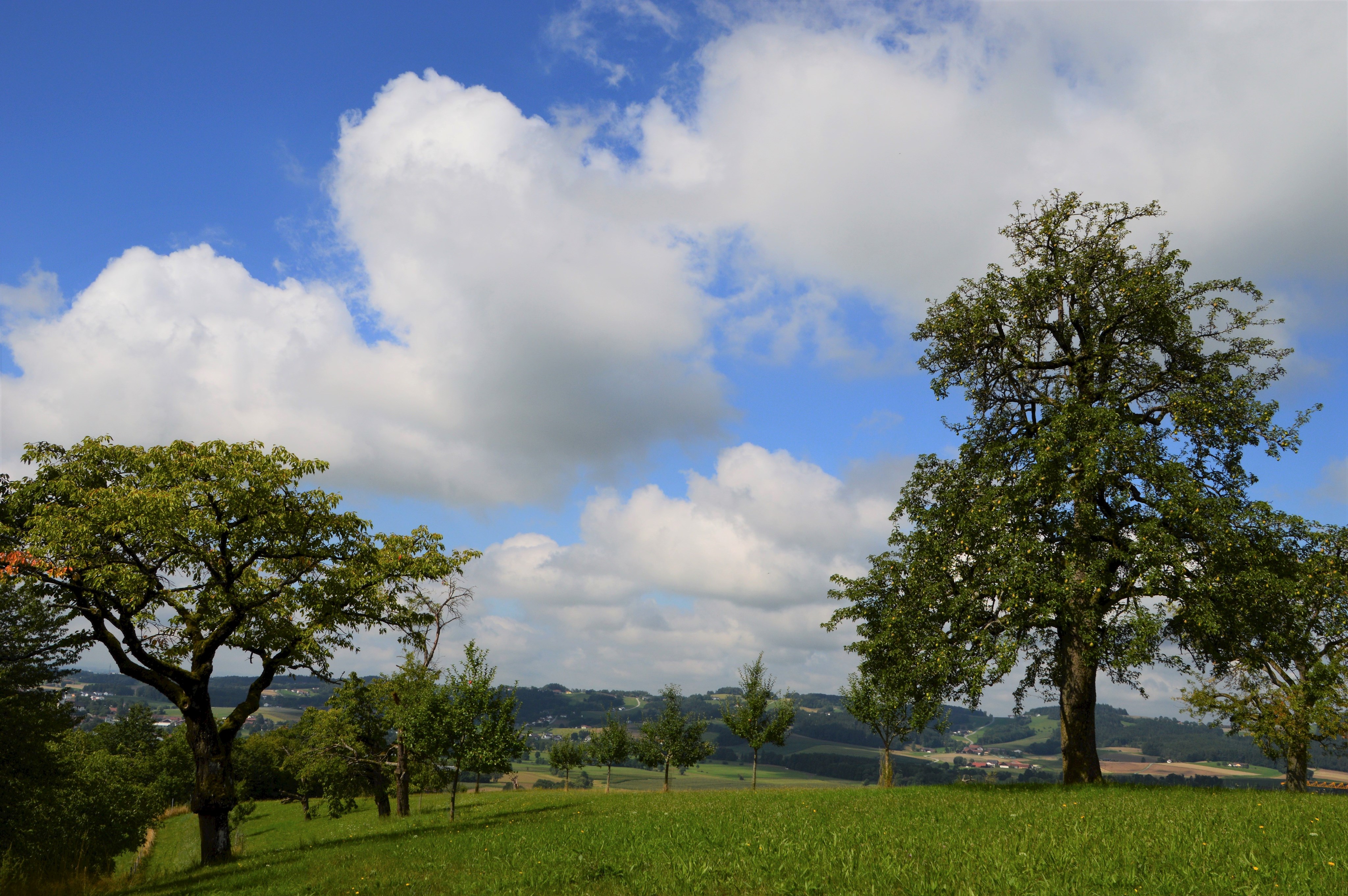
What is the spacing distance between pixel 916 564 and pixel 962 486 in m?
3.53

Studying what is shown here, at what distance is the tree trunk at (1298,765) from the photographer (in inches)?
1155

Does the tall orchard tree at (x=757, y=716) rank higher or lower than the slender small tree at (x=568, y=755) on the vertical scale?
higher

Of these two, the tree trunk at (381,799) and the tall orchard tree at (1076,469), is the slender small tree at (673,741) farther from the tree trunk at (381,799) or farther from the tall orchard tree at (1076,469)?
the tall orchard tree at (1076,469)

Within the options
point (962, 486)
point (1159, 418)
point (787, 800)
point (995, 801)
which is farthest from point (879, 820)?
point (1159, 418)

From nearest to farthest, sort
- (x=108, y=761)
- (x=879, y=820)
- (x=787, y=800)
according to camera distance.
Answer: (x=879, y=820), (x=787, y=800), (x=108, y=761)

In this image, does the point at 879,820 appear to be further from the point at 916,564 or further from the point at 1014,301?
the point at 1014,301

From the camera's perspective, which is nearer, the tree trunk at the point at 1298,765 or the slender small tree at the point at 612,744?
the tree trunk at the point at 1298,765

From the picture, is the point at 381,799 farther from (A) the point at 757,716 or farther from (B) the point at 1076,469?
(B) the point at 1076,469

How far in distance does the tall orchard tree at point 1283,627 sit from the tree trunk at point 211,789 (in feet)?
108

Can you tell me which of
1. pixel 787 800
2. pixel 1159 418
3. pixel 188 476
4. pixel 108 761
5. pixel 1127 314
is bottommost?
pixel 108 761

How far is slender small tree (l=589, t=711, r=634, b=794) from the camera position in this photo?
241 feet

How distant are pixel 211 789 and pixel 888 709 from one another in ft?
82.3

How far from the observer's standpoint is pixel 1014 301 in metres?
26.4

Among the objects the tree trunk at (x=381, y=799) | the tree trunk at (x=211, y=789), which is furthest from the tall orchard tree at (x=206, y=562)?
the tree trunk at (x=381, y=799)
